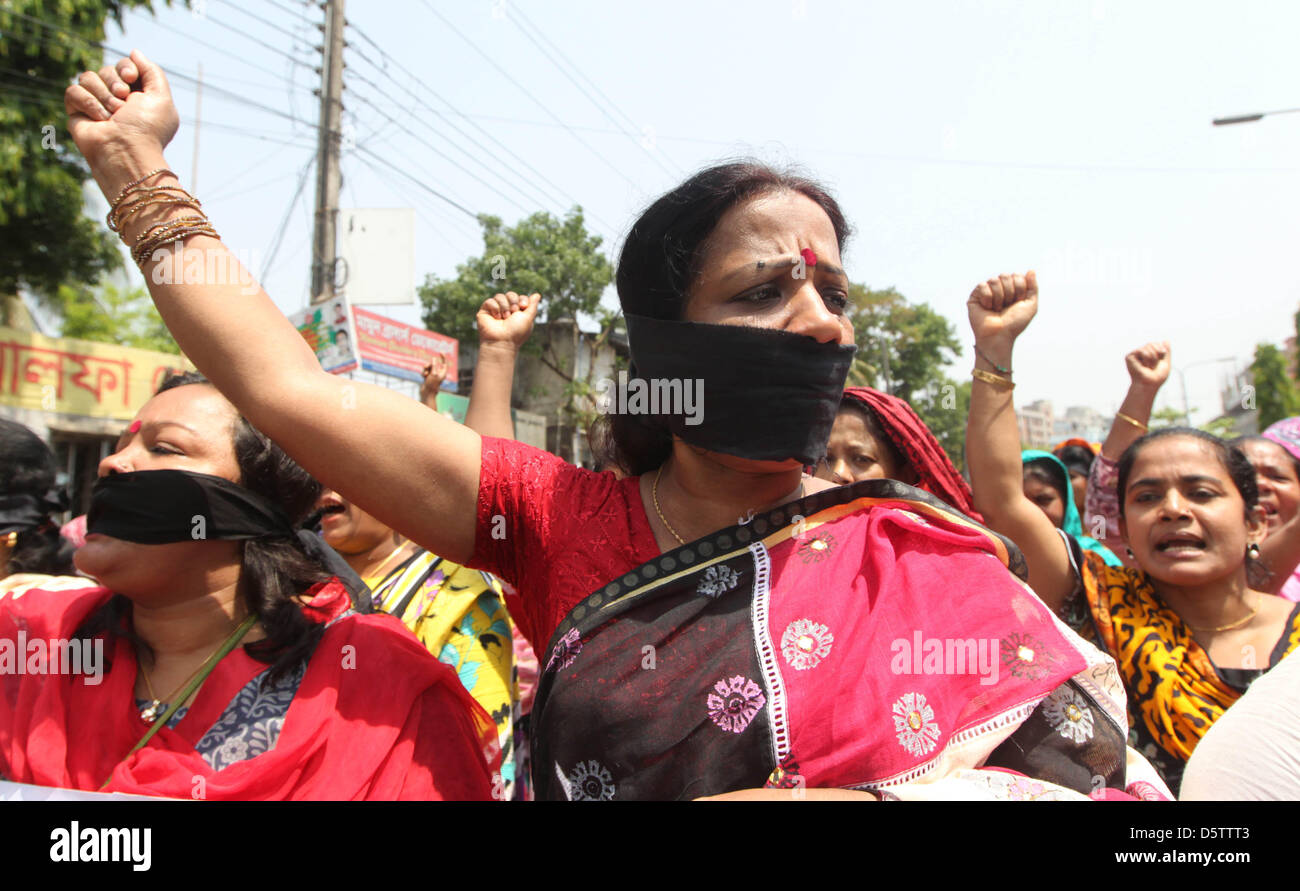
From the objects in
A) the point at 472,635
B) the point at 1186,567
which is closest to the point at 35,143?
the point at 472,635

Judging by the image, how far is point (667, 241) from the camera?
159cm

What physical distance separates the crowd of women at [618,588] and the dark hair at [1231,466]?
3.05 feet

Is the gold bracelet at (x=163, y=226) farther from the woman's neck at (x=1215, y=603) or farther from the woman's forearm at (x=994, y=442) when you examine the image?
the woman's neck at (x=1215, y=603)

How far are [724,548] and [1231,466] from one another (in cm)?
224

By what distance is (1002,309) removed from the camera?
92.2 inches

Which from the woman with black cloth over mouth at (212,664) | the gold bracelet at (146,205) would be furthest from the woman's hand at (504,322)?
the gold bracelet at (146,205)

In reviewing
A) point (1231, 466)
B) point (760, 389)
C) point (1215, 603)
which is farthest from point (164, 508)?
point (1231, 466)

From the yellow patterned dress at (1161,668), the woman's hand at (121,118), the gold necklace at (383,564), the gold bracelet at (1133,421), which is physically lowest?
the yellow patterned dress at (1161,668)

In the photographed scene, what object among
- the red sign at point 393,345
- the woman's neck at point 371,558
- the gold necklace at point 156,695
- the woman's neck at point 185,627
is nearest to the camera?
the gold necklace at point 156,695

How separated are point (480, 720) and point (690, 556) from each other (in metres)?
0.76

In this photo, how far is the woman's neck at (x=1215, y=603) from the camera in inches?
103

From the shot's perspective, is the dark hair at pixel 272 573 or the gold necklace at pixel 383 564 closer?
the dark hair at pixel 272 573
